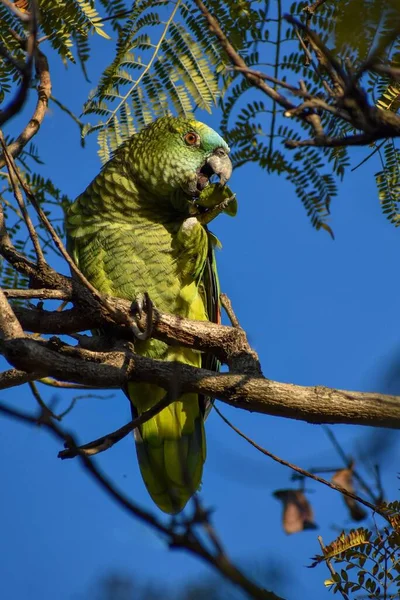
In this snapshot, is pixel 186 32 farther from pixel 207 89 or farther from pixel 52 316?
pixel 52 316

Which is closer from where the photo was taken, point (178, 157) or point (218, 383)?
point (218, 383)

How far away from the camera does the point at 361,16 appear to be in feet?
3.64

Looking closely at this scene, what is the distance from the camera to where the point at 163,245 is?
321 cm

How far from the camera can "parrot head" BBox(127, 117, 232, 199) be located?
10.9 feet

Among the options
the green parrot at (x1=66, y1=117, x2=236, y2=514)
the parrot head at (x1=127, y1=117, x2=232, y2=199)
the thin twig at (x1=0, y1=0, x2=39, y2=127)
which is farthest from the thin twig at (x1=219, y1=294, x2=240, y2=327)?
the thin twig at (x1=0, y1=0, x2=39, y2=127)

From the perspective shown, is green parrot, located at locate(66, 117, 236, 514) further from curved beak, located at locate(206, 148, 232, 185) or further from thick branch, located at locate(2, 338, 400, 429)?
thick branch, located at locate(2, 338, 400, 429)

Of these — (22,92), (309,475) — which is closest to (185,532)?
(22,92)

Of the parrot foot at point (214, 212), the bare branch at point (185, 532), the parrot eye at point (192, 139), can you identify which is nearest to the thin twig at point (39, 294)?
the parrot foot at point (214, 212)

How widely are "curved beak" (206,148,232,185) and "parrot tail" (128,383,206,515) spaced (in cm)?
107

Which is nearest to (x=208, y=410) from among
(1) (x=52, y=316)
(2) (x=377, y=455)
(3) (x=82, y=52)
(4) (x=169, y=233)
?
(4) (x=169, y=233)

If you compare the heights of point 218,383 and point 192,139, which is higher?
point 192,139

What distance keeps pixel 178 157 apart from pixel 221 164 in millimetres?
217

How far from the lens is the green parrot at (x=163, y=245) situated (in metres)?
3.17

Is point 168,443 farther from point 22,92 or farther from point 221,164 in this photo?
point 22,92
